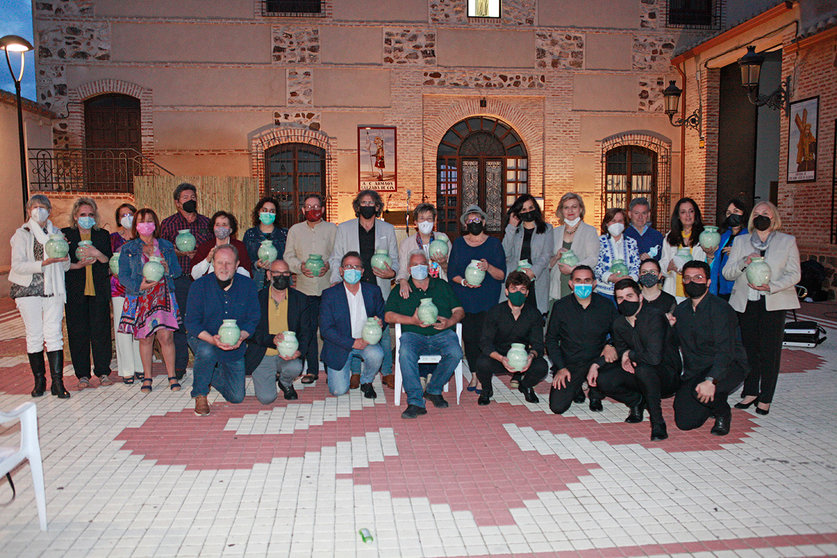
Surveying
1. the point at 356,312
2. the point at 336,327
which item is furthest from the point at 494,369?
the point at 336,327

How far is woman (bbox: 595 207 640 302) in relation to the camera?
20.5ft

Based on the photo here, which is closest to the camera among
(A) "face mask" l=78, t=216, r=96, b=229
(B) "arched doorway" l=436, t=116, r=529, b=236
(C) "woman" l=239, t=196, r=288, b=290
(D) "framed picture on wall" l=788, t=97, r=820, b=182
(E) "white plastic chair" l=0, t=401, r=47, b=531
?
(E) "white plastic chair" l=0, t=401, r=47, b=531

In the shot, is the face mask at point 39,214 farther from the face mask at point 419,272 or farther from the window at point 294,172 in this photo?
the window at point 294,172

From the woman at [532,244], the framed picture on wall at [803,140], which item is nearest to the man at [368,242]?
the woman at [532,244]

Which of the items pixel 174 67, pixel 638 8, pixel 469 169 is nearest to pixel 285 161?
pixel 174 67

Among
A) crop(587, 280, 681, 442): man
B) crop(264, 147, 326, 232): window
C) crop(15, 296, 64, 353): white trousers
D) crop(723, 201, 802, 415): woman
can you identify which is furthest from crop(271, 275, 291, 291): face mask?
crop(264, 147, 326, 232): window

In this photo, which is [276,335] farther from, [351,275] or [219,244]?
[219,244]

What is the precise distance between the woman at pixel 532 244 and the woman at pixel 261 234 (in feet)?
8.36

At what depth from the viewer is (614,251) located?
249 inches

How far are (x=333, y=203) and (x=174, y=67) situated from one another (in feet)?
16.5

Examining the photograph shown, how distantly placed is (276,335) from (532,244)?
281 cm

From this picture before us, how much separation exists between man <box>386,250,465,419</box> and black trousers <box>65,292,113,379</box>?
3.05 metres

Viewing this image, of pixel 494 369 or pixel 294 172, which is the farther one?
pixel 294 172

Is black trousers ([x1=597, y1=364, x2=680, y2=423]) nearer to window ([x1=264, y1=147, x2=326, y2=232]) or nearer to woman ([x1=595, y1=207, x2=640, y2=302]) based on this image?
woman ([x1=595, y1=207, x2=640, y2=302])
